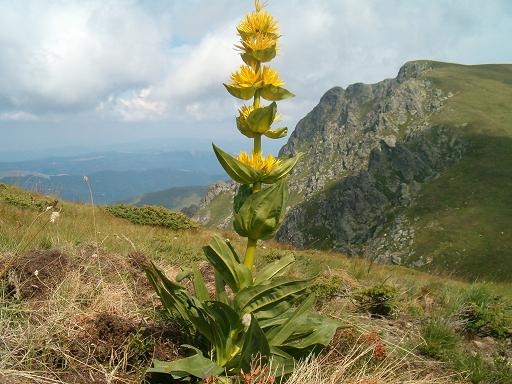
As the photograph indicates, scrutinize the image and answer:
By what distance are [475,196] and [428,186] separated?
20496mm

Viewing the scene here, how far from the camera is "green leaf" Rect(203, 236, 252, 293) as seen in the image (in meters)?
4.16

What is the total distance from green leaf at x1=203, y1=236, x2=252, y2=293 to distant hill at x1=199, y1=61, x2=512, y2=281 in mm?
100309

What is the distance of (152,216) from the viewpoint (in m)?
21.7

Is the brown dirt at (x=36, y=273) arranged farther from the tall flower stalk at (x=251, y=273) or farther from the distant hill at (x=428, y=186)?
the distant hill at (x=428, y=186)

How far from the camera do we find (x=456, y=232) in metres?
113

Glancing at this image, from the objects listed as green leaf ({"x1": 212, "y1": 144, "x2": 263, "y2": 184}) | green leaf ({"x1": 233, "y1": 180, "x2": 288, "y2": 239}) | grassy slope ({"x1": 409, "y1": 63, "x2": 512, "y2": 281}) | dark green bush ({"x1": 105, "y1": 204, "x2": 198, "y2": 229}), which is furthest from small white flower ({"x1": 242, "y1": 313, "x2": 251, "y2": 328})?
grassy slope ({"x1": 409, "y1": 63, "x2": 512, "y2": 281})

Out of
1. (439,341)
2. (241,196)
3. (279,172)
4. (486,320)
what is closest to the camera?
(279,172)

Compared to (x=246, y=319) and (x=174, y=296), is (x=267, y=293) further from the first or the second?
(x=174, y=296)

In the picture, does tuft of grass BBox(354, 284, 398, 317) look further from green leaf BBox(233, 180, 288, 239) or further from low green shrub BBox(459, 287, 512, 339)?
green leaf BBox(233, 180, 288, 239)

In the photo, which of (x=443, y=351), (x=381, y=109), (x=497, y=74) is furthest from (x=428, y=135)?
(x=443, y=351)

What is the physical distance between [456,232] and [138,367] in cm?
11907

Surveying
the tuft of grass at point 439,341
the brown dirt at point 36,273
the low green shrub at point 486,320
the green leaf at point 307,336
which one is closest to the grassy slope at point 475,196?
the low green shrub at point 486,320

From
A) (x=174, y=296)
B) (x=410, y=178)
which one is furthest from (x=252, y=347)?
(x=410, y=178)

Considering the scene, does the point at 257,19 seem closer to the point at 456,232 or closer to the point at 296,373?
the point at 296,373
